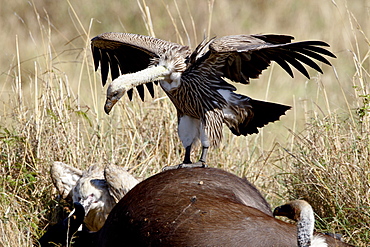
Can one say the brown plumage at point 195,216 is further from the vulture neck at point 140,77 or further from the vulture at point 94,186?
the vulture neck at point 140,77

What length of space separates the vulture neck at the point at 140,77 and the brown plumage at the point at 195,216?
93 cm

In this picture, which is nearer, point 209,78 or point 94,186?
point 94,186

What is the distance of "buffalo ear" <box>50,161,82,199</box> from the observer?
466 centimetres

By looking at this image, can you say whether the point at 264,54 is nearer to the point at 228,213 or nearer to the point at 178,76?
the point at 178,76

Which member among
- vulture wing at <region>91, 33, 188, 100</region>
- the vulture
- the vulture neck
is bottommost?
the vulture

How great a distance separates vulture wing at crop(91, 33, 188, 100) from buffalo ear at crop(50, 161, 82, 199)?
840 mm

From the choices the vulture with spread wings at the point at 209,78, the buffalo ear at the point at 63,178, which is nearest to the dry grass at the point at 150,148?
the buffalo ear at the point at 63,178

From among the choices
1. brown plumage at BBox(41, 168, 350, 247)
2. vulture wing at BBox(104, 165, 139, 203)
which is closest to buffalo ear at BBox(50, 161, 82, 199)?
vulture wing at BBox(104, 165, 139, 203)

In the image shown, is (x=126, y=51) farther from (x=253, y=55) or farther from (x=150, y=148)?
(x=253, y=55)

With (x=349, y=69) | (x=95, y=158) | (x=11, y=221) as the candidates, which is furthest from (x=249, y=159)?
(x=349, y=69)

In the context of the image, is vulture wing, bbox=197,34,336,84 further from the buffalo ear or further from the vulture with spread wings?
the buffalo ear

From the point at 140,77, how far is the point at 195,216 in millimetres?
1580

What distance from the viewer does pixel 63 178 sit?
468 centimetres

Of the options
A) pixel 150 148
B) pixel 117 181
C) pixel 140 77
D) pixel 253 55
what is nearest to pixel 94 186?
pixel 117 181
